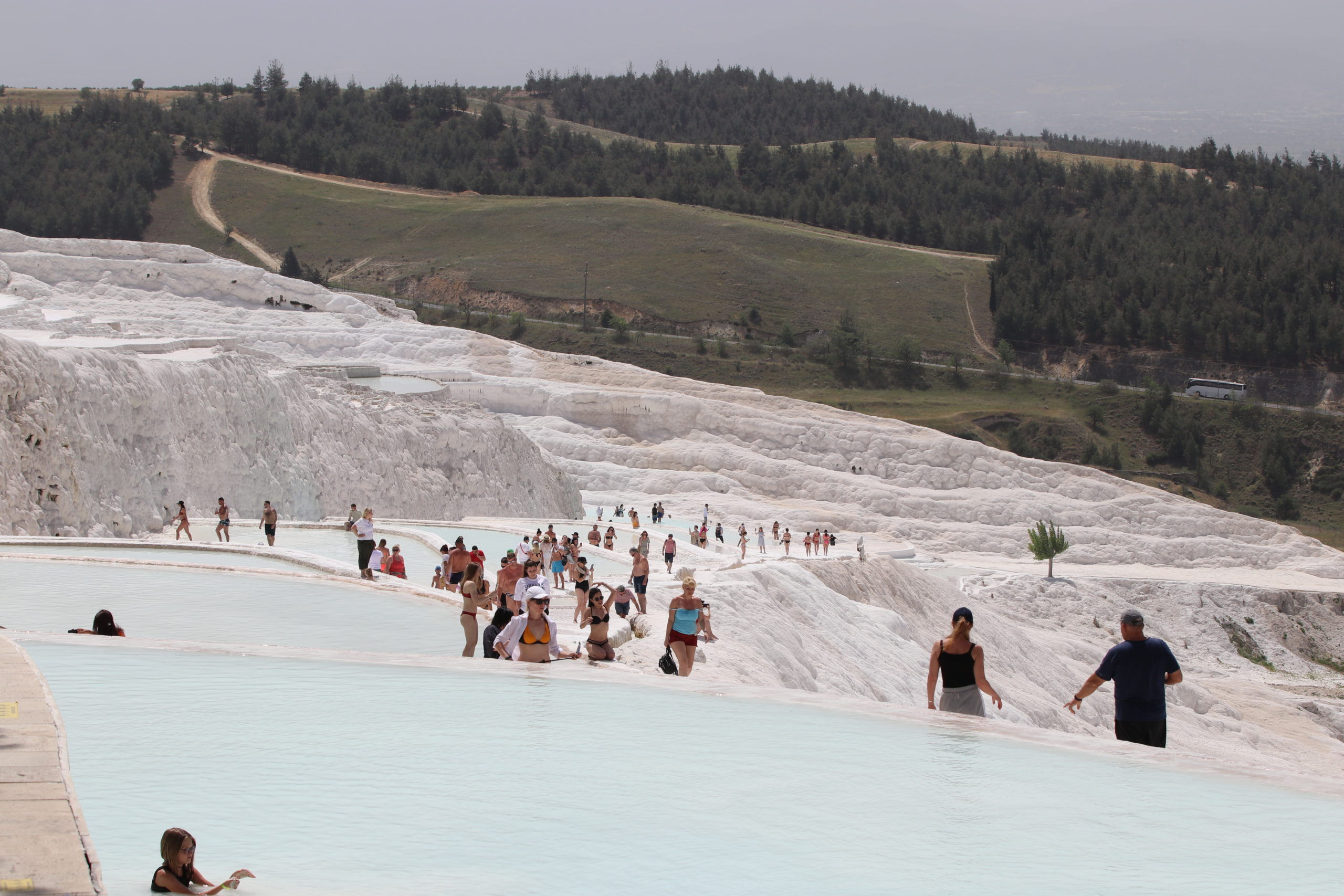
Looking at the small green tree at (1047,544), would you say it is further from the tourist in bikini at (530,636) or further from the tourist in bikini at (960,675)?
the tourist in bikini at (960,675)

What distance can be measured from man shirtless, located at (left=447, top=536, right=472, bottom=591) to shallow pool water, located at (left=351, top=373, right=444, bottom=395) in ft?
64.0

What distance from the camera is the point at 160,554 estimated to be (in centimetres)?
1636

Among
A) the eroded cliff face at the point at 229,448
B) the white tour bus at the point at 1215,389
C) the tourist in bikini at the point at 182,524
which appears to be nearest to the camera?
the eroded cliff face at the point at 229,448

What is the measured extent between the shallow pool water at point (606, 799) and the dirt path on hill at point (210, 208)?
76050 millimetres

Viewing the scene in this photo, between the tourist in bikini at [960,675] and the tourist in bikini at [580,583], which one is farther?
the tourist in bikini at [580,583]

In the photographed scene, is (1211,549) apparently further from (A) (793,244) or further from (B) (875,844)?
(A) (793,244)

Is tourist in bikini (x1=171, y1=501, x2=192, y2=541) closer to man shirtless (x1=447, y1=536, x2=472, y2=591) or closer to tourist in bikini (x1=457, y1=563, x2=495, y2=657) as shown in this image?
man shirtless (x1=447, y1=536, x2=472, y2=591)

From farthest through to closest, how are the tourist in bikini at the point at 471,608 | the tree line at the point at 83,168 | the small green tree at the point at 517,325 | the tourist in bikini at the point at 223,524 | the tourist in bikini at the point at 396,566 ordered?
the tree line at the point at 83,168 → the small green tree at the point at 517,325 → the tourist in bikini at the point at 223,524 → the tourist in bikini at the point at 396,566 → the tourist in bikini at the point at 471,608

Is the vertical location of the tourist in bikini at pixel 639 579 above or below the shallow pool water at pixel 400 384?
below

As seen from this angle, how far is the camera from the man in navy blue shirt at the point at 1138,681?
325 inches

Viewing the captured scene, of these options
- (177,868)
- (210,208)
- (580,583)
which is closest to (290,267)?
(210,208)

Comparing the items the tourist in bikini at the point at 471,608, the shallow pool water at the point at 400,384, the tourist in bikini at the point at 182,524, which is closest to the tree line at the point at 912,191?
the shallow pool water at the point at 400,384

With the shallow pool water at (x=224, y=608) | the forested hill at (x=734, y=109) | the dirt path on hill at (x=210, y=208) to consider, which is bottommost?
the shallow pool water at (x=224, y=608)

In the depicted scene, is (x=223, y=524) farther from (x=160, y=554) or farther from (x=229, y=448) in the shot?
(x=229, y=448)
